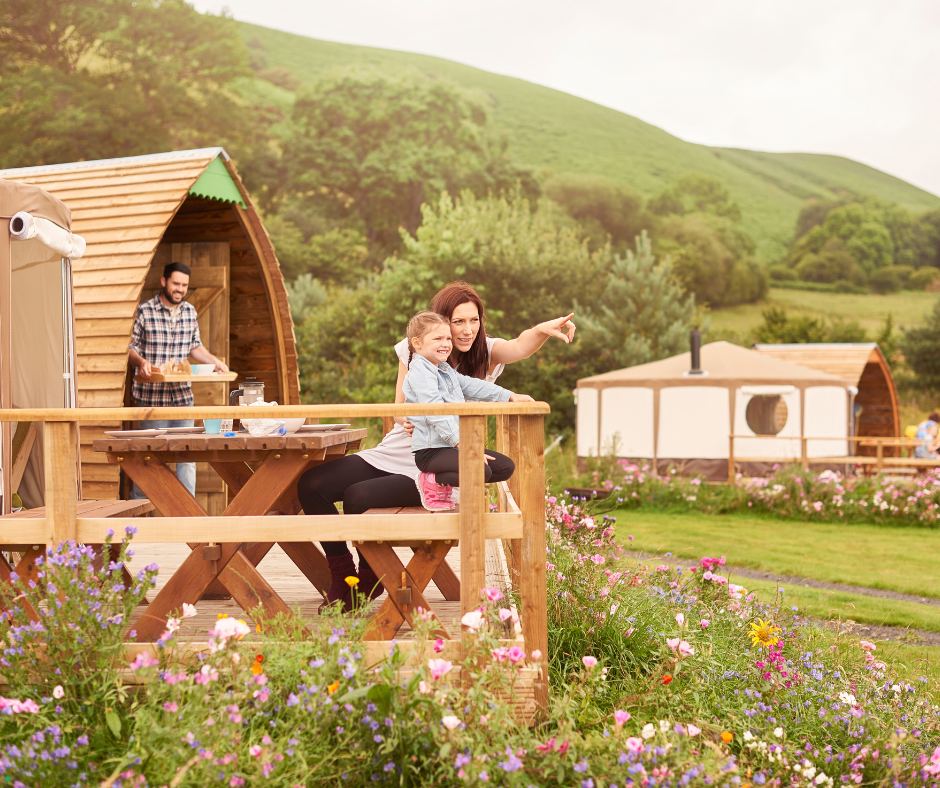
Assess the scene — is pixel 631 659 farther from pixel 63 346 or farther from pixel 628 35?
pixel 628 35

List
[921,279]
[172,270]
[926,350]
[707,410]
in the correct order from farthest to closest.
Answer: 1. [921,279]
2. [926,350]
3. [707,410]
4. [172,270]

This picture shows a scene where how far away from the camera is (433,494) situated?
328 cm

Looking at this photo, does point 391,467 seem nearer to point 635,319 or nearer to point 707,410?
point 707,410

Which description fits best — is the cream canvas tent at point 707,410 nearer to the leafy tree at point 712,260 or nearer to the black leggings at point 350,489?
the black leggings at point 350,489

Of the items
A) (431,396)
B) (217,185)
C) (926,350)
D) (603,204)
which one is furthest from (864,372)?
(603,204)

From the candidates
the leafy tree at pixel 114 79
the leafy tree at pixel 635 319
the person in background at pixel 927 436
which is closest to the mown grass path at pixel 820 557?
the person in background at pixel 927 436

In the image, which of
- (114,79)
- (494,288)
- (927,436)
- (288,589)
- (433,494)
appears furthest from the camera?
(114,79)

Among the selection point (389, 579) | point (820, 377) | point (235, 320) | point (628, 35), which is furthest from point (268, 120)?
point (628, 35)

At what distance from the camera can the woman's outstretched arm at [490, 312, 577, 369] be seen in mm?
3789

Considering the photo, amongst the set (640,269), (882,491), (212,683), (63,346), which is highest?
(640,269)

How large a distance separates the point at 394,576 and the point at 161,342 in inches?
157

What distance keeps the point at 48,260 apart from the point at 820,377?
1484cm

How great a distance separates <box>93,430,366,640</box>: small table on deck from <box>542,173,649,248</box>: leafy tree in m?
58.4

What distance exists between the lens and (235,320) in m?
7.93
